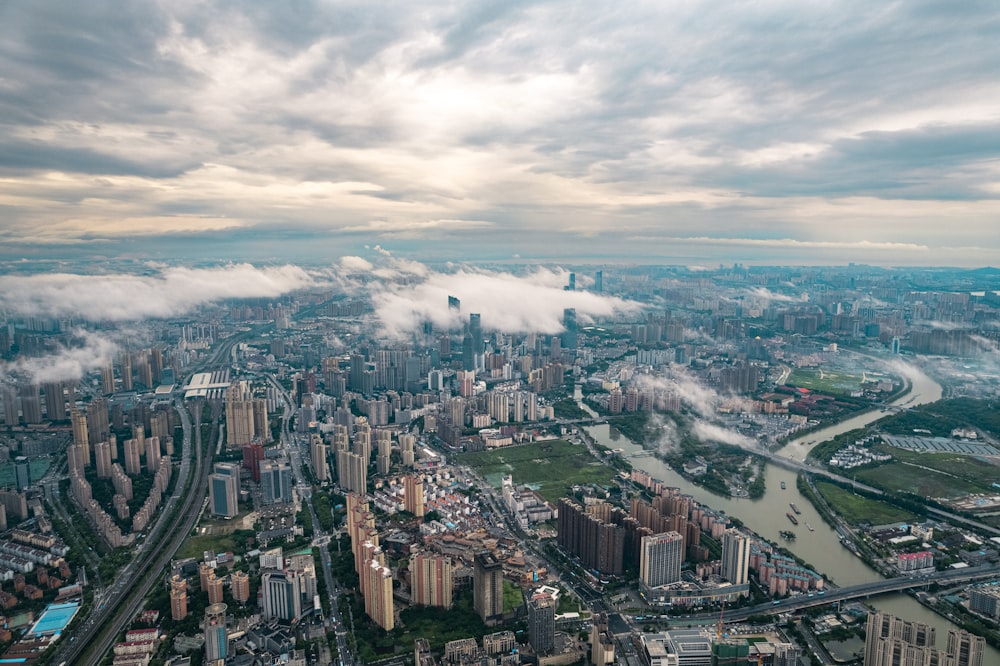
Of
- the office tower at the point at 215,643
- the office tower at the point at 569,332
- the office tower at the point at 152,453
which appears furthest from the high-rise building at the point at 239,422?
the office tower at the point at 569,332

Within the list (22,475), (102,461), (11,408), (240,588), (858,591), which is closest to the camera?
(240,588)

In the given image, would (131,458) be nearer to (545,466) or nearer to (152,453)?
(152,453)

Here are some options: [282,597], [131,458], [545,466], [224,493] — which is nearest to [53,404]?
[131,458]

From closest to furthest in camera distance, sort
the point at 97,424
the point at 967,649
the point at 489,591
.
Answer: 1. the point at 967,649
2. the point at 489,591
3. the point at 97,424

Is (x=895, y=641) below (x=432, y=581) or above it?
above

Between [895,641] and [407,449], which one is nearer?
[895,641]

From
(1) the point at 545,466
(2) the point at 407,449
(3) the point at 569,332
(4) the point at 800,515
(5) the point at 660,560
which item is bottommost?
(1) the point at 545,466

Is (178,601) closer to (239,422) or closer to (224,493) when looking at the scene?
(224,493)

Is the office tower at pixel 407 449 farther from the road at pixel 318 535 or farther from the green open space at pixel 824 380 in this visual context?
the green open space at pixel 824 380
